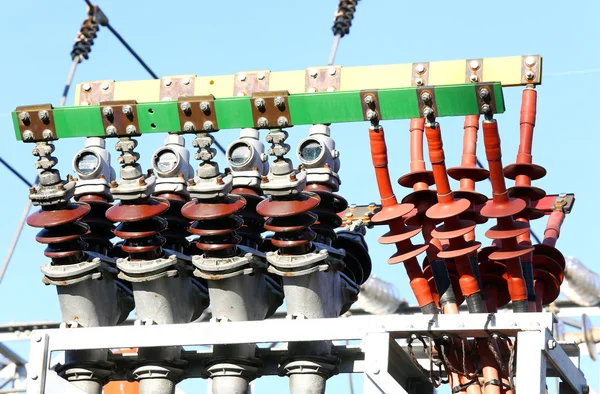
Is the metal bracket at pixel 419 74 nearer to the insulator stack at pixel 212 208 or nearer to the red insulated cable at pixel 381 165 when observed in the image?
the red insulated cable at pixel 381 165

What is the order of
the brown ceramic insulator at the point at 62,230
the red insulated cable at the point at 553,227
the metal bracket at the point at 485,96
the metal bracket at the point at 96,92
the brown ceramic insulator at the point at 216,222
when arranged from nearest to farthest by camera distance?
1. the metal bracket at the point at 485,96
2. the brown ceramic insulator at the point at 216,222
3. the brown ceramic insulator at the point at 62,230
4. the red insulated cable at the point at 553,227
5. the metal bracket at the point at 96,92

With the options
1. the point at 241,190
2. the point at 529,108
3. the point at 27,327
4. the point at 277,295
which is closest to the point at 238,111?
the point at 241,190

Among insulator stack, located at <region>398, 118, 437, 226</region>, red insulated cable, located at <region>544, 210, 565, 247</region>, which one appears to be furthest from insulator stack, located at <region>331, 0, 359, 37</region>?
insulator stack, located at <region>398, 118, 437, 226</region>

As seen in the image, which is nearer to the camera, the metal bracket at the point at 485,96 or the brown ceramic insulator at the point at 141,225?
the metal bracket at the point at 485,96

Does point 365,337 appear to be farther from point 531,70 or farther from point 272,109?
point 531,70

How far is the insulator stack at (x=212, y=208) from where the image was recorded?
306 inches

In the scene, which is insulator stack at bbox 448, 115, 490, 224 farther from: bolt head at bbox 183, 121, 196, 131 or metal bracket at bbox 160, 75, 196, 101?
metal bracket at bbox 160, 75, 196, 101

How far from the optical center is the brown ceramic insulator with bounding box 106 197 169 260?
7.91 m

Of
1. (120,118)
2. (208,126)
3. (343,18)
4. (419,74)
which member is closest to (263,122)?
(208,126)

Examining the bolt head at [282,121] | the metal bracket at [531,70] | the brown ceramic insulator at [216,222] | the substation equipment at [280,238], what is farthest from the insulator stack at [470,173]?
the brown ceramic insulator at [216,222]

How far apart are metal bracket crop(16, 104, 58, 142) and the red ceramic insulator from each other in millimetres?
2151

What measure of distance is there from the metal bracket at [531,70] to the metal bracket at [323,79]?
3.40 feet

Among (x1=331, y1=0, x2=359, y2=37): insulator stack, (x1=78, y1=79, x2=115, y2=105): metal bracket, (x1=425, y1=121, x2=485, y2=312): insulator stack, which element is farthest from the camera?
(x1=331, y1=0, x2=359, y2=37): insulator stack

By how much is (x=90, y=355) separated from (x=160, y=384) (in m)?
0.44
